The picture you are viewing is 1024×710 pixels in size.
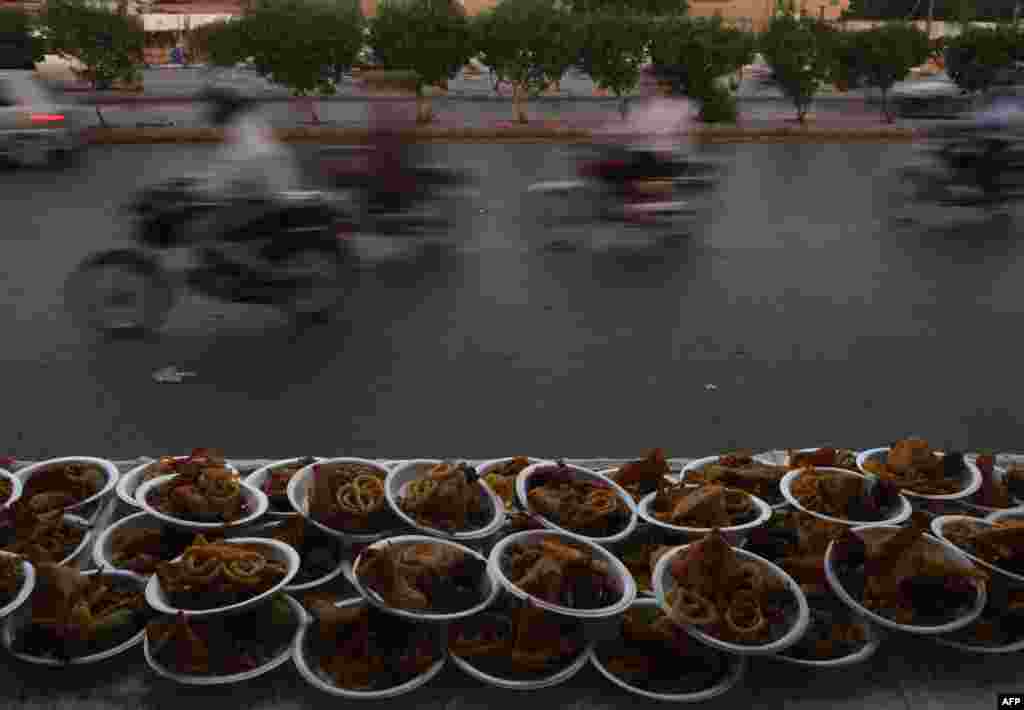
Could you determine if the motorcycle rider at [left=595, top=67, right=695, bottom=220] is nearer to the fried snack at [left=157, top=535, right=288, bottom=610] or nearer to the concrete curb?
the concrete curb

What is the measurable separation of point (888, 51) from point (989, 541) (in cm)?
1670

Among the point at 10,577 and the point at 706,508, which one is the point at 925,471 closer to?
the point at 706,508

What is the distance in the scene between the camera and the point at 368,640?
2.83 meters

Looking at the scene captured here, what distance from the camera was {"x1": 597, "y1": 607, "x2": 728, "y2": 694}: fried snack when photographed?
9.19 ft

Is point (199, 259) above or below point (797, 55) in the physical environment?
below

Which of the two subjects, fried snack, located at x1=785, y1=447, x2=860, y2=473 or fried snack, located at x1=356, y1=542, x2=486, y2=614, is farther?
fried snack, located at x1=785, y1=447, x2=860, y2=473

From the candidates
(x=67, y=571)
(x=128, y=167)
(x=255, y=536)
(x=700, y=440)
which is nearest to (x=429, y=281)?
(x=700, y=440)

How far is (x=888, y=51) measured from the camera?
57.3ft

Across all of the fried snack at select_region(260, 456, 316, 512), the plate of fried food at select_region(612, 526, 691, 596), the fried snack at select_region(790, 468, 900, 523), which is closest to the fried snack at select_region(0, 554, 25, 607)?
the fried snack at select_region(260, 456, 316, 512)

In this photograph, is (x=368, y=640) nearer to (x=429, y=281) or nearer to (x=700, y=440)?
(x=700, y=440)

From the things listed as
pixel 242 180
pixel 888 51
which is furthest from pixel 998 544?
pixel 888 51

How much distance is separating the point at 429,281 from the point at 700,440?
10.9 ft

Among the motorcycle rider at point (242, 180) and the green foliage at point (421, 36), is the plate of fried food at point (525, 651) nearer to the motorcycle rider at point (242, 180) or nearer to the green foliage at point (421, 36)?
the motorcycle rider at point (242, 180)

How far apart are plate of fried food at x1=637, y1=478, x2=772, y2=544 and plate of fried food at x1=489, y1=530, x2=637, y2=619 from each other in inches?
14.5
